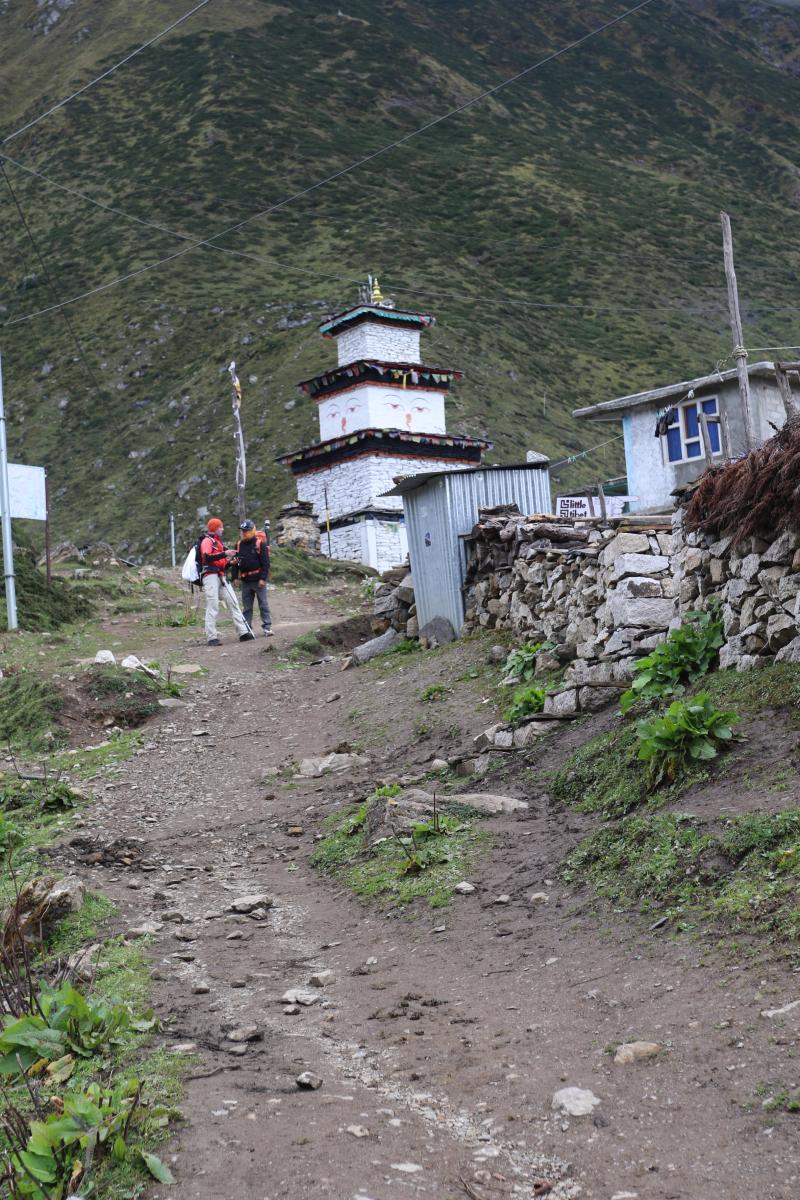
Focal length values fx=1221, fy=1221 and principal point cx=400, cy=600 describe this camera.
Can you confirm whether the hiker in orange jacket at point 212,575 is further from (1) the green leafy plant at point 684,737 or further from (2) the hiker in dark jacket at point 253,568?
(1) the green leafy plant at point 684,737

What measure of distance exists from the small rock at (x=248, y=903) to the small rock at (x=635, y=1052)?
133 inches

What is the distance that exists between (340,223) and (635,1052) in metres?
72.8

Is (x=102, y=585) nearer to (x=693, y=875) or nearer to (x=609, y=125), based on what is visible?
(x=693, y=875)

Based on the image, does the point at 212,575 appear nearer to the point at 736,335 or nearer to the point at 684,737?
the point at 736,335

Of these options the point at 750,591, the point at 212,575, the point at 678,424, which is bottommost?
the point at 750,591

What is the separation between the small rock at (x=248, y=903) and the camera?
7785 mm

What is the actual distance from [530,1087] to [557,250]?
244 ft

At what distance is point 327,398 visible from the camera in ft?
142

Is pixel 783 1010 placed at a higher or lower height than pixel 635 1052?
higher

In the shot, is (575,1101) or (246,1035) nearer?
(575,1101)

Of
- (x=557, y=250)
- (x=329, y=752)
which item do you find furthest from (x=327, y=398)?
(x=557, y=250)

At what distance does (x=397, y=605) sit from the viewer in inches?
711

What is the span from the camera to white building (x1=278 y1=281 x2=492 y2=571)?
1555 inches

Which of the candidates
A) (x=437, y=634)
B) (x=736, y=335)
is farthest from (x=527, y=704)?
(x=736, y=335)
